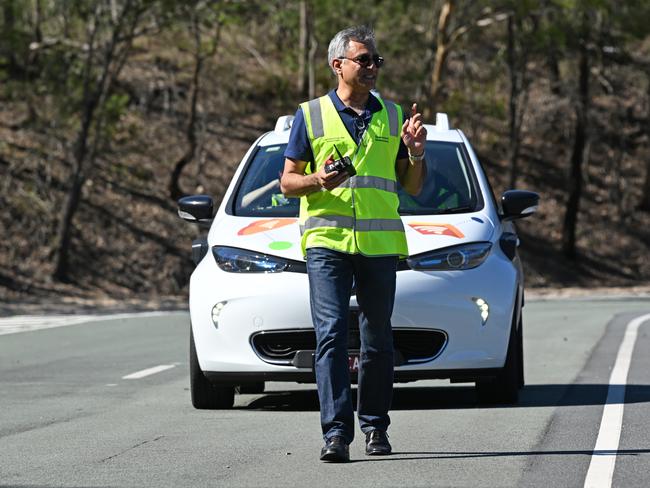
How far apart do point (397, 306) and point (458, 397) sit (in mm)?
1573

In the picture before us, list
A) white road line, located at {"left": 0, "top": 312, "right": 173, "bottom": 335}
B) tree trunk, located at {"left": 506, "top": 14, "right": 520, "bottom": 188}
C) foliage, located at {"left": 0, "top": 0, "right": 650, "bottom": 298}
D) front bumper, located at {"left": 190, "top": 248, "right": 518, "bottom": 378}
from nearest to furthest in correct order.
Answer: front bumper, located at {"left": 190, "top": 248, "right": 518, "bottom": 378}
white road line, located at {"left": 0, "top": 312, "right": 173, "bottom": 335}
foliage, located at {"left": 0, "top": 0, "right": 650, "bottom": 298}
tree trunk, located at {"left": 506, "top": 14, "right": 520, "bottom": 188}

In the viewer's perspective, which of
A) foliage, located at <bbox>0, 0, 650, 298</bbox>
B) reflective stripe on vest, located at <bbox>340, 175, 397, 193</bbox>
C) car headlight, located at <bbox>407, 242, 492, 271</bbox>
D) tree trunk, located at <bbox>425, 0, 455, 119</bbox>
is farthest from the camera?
tree trunk, located at <bbox>425, 0, 455, 119</bbox>

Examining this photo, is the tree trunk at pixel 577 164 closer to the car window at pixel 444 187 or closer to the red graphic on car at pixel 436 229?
the car window at pixel 444 187

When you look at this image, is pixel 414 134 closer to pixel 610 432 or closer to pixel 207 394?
pixel 610 432

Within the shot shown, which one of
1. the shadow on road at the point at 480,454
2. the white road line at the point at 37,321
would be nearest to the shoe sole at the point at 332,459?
the shadow on road at the point at 480,454

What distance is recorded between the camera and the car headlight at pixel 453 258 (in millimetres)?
9172

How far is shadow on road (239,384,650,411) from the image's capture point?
32.1 ft

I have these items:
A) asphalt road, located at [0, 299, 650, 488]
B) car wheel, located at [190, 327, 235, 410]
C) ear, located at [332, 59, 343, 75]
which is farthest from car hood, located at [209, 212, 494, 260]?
ear, located at [332, 59, 343, 75]

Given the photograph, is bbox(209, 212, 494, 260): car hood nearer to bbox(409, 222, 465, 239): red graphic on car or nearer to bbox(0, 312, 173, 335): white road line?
bbox(409, 222, 465, 239): red graphic on car

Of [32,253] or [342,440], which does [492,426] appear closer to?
[342,440]

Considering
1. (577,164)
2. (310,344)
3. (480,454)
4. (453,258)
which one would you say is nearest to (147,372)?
(310,344)

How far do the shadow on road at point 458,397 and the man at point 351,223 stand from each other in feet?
8.03

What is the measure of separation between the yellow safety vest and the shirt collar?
0.07ft

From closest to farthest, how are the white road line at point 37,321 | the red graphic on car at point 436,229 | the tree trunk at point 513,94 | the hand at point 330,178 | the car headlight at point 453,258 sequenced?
1. the hand at point 330,178
2. the car headlight at point 453,258
3. the red graphic on car at point 436,229
4. the white road line at point 37,321
5. the tree trunk at point 513,94
